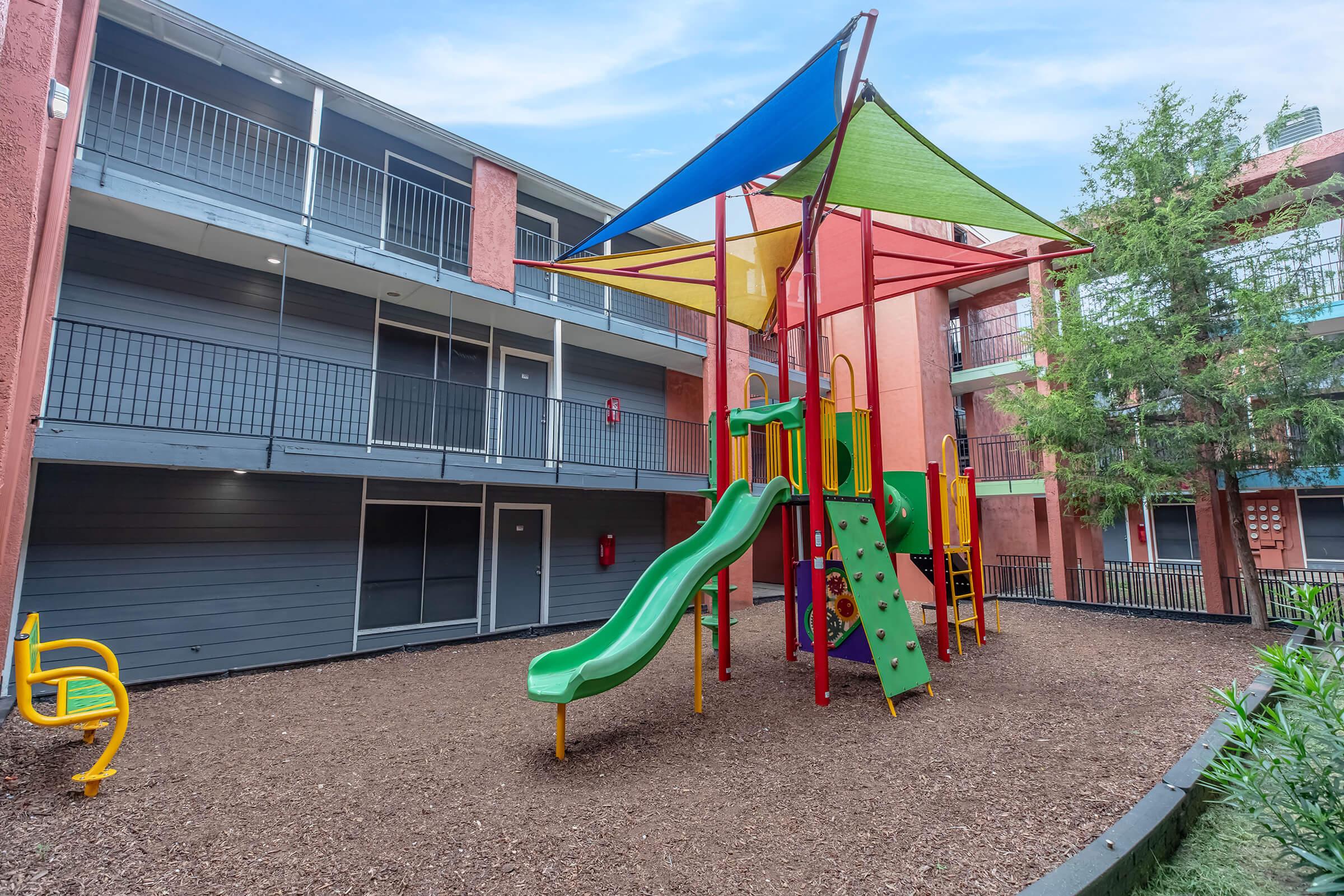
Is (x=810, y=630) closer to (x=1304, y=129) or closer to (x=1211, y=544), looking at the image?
(x=1211, y=544)

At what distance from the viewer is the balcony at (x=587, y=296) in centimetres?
1089

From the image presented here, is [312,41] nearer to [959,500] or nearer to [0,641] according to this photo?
[0,641]

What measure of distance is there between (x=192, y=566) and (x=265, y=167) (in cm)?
553

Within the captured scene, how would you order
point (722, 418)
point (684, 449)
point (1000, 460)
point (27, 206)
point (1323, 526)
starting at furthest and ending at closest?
point (1323, 526) < point (1000, 460) < point (684, 449) < point (722, 418) < point (27, 206)

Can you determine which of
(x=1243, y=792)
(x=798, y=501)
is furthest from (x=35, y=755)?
(x=1243, y=792)

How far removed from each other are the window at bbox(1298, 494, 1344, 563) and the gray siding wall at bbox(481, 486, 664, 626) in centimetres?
1856

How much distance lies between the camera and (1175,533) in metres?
20.1

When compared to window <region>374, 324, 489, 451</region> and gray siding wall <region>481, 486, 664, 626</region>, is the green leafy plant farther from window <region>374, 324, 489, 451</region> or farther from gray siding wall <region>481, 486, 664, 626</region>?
gray siding wall <region>481, 486, 664, 626</region>

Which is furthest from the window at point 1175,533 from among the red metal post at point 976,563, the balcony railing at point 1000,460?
the red metal post at point 976,563

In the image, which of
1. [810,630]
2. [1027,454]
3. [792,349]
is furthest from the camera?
[792,349]

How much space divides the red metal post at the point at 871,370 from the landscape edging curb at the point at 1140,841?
127 inches

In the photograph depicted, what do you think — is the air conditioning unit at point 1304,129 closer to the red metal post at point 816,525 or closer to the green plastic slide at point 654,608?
the red metal post at point 816,525

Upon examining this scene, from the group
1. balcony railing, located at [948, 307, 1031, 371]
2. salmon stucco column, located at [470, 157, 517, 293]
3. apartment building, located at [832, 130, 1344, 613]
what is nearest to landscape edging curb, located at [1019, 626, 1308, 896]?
apartment building, located at [832, 130, 1344, 613]

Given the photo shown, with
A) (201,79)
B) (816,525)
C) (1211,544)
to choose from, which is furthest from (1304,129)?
(201,79)
